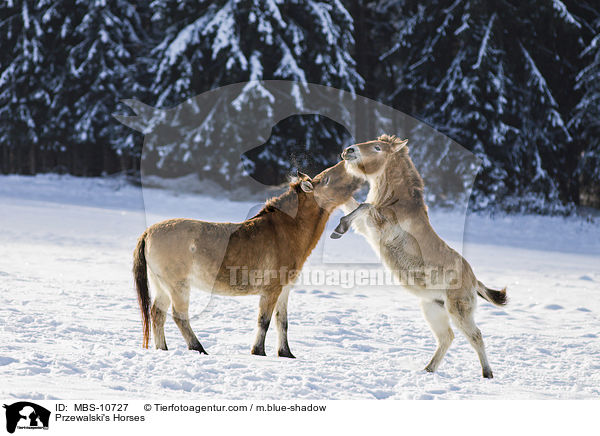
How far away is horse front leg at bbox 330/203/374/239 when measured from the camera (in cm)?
512

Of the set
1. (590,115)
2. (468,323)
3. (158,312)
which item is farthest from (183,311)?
(590,115)

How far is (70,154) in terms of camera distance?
94.8 feet

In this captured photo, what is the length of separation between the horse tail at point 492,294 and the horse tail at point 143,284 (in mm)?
3149

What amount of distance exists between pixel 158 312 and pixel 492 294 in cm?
323

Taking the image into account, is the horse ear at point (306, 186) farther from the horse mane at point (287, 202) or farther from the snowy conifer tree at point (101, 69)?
the snowy conifer tree at point (101, 69)

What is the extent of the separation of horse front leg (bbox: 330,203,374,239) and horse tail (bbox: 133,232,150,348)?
172 cm

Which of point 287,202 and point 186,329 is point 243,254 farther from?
point 186,329

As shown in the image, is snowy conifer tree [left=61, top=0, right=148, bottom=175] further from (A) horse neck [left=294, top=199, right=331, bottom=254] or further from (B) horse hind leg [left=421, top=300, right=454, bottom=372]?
(B) horse hind leg [left=421, top=300, right=454, bottom=372]

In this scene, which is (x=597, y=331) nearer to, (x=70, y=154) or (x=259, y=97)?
(x=259, y=97)

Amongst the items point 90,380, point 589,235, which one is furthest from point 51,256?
point 589,235

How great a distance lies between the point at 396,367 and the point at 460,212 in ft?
41.8

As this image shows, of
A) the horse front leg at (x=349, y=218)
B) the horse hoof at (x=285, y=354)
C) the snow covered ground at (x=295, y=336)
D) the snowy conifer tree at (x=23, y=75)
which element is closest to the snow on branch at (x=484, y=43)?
the snow covered ground at (x=295, y=336)

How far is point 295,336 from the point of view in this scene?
21.1 ft

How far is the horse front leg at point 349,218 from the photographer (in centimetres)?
512
